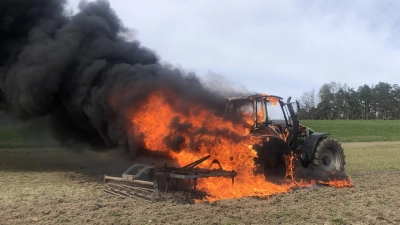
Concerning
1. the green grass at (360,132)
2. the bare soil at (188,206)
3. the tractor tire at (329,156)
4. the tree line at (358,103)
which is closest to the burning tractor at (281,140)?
the tractor tire at (329,156)

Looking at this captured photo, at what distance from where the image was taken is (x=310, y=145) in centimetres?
1191

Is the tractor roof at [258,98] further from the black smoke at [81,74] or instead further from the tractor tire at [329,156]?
the tractor tire at [329,156]

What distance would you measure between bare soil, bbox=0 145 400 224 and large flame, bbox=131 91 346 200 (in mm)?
659

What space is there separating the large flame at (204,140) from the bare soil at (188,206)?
0.66 meters

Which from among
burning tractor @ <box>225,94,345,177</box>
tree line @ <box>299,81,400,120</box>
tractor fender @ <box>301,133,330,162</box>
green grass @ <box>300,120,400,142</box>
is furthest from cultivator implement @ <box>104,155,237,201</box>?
tree line @ <box>299,81,400,120</box>

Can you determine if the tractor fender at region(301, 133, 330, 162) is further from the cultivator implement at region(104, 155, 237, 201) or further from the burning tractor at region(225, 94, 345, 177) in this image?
the cultivator implement at region(104, 155, 237, 201)

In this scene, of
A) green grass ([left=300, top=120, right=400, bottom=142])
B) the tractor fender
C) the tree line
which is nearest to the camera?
the tractor fender

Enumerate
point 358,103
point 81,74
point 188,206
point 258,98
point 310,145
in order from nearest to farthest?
point 188,206
point 258,98
point 81,74
point 310,145
point 358,103

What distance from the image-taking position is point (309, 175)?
11.4 metres

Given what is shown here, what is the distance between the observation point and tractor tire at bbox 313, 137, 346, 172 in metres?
11.9

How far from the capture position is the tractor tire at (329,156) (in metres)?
11.9

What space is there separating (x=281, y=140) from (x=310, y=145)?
181 cm

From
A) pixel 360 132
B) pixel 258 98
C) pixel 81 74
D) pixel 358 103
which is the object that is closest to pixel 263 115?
pixel 258 98

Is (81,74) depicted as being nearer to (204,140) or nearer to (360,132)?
(204,140)
